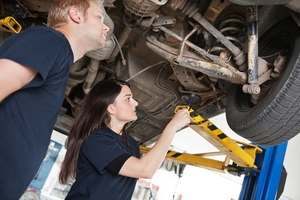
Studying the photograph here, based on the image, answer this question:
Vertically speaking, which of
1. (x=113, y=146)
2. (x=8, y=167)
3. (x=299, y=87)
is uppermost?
(x=299, y=87)

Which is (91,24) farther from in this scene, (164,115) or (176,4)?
(164,115)

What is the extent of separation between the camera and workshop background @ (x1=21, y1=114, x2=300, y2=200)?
3510 mm

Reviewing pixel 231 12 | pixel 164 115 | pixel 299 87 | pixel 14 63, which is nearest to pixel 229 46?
pixel 231 12

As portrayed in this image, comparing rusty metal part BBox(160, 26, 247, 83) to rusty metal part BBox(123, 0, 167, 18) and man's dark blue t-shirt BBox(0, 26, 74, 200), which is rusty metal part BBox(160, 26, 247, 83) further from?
man's dark blue t-shirt BBox(0, 26, 74, 200)

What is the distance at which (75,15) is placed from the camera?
0.94 metres

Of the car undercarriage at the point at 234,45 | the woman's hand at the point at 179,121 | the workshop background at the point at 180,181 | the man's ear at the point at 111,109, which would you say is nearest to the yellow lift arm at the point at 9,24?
the car undercarriage at the point at 234,45

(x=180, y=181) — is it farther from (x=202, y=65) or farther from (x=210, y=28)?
(x=210, y=28)

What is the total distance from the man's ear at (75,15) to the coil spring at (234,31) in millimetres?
712

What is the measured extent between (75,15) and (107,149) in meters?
0.47

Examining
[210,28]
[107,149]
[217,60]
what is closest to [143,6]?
[210,28]

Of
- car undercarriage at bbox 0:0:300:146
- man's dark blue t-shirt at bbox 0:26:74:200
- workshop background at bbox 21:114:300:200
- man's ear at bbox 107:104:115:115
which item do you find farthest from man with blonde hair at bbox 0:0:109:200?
workshop background at bbox 21:114:300:200

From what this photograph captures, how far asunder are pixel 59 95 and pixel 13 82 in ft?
0.57

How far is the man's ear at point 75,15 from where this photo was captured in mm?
934

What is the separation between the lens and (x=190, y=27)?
1.52 meters
